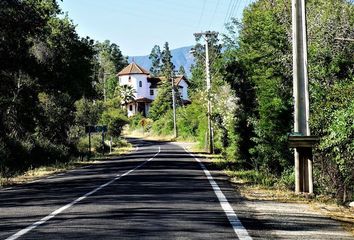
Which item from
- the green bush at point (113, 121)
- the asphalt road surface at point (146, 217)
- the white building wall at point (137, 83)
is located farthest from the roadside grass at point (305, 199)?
the white building wall at point (137, 83)

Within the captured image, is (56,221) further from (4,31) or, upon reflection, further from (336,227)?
(4,31)

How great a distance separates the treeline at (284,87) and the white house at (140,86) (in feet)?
299

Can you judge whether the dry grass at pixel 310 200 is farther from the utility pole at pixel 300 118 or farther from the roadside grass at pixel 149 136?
the roadside grass at pixel 149 136

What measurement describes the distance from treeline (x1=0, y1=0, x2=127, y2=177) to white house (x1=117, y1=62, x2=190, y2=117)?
230 ft

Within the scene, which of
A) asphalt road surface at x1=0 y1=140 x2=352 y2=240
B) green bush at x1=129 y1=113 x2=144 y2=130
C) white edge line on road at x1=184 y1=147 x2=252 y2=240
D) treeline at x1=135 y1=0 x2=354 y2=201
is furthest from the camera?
green bush at x1=129 y1=113 x2=144 y2=130

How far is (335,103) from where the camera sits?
15297 mm

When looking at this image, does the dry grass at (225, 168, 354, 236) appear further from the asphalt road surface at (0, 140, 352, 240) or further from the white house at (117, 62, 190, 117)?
the white house at (117, 62, 190, 117)

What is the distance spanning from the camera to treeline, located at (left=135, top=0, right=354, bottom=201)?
679 inches

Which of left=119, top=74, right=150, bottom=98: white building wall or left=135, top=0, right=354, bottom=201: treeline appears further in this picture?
left=119, top=74, right=150, bottom=98: white building wall

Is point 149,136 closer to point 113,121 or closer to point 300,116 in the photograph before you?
point 113,121

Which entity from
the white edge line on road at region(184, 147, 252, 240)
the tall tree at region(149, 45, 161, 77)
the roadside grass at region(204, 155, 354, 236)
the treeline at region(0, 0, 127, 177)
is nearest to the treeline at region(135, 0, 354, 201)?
the roadside grass at region(204, 155, 354, 236)

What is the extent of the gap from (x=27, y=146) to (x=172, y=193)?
875 inches

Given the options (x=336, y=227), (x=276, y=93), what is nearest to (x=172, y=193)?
(x=336, y=227)

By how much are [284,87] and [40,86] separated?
1746 centimetres
